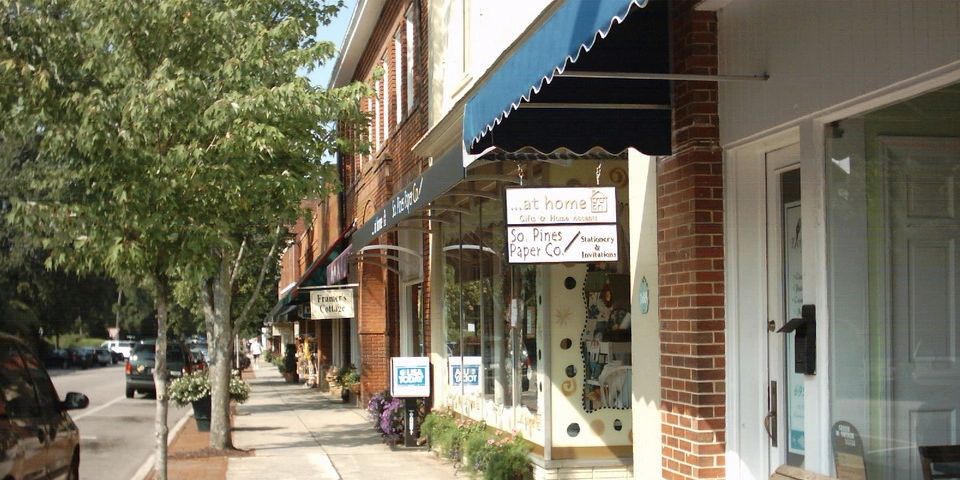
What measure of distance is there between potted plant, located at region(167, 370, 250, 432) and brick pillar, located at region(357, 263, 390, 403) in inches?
123

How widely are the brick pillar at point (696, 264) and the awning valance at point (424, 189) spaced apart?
243 cm

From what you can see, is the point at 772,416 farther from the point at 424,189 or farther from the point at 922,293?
the point at 424,189

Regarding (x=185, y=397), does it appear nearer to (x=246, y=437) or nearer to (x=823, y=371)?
(x=246, y=437)

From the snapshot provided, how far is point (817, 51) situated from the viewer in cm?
551

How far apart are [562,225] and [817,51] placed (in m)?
2.44

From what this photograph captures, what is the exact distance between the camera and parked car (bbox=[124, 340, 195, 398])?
31.1 m

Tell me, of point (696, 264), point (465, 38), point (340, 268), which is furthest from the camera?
point (340, 268)

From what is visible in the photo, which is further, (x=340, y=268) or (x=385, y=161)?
(x=340, y=268)

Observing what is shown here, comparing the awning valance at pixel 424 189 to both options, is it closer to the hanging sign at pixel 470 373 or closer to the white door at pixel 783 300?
the hanging sign at pixel 470 373

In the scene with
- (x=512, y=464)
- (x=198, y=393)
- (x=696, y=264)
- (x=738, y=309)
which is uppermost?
(x=696, y=264)

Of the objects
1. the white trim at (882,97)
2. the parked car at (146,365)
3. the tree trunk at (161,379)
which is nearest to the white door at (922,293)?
the white trim at (882,97)

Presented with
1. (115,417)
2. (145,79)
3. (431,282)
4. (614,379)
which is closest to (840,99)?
(614,379)

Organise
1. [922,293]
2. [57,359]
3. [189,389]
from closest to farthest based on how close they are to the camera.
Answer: [922,293], [189,389], [57,359]

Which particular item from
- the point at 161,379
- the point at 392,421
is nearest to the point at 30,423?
the point at 161,379
